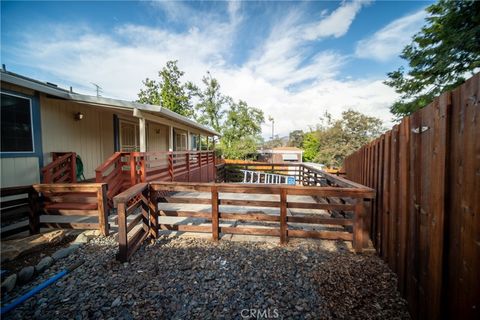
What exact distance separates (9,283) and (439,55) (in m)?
13.2

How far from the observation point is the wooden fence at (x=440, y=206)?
3.66ft

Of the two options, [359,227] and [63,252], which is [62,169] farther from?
[359,227]

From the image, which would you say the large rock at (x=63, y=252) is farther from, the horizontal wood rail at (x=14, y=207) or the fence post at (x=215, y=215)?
the fence post at (x=215, y=215)

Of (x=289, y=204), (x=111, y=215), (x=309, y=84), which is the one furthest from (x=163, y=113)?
(x=309, y=84)

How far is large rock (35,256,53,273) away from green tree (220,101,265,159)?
73.3 ft

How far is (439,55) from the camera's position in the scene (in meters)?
7.55

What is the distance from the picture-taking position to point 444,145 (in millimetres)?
1335

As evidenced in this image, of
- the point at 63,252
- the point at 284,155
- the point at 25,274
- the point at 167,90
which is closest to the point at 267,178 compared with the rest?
the point at 63,252

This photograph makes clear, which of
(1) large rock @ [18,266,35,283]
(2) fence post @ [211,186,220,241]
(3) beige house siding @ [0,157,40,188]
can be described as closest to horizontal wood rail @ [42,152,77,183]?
(3) beige house siding @ [0,157,40,188]

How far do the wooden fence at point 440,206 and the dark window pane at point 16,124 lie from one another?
6947mm

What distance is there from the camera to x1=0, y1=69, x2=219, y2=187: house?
4000 millimetres

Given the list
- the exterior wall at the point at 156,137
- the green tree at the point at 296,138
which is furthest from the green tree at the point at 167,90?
the green tree at the point at 296,138

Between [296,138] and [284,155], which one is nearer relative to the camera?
[284,155]

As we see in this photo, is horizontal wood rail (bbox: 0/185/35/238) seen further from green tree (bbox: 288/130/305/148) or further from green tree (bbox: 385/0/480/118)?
green tree (bbox: 288/130/305/148)
